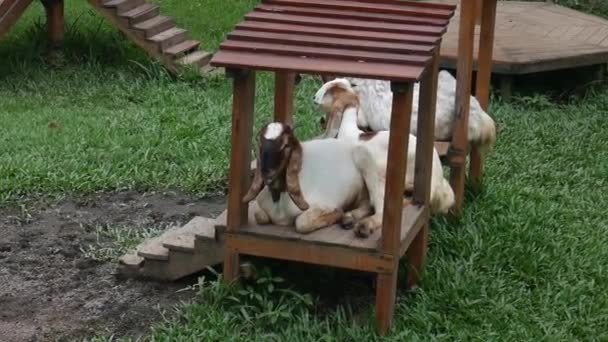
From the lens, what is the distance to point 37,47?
396 inches

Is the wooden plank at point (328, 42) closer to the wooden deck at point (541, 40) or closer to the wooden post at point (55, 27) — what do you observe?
the wooden deck at point (541, 40)

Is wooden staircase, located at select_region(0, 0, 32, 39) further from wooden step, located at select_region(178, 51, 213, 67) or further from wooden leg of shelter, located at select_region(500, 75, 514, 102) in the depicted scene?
wooden leg of shelter, located at select_region(500, 75, 514, 102)

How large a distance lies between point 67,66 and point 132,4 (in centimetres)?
80

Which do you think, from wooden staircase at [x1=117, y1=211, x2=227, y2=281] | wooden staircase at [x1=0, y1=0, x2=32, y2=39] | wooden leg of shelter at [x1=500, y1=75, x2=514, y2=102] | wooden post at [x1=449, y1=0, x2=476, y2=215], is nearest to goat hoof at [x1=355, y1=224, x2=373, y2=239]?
wooden staircase at [x1=117, y1=211, x2=227, y2=281]

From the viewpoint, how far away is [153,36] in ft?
31.9

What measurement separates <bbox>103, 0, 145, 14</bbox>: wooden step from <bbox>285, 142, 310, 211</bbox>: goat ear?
17.7ft

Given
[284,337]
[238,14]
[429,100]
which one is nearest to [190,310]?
[284,337]

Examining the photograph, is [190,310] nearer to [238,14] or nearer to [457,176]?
[457,176]

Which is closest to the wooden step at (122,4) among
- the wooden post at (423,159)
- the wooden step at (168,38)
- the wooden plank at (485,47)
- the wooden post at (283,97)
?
the wooden step at (168,38)

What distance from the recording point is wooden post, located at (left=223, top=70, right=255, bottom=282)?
179 inches

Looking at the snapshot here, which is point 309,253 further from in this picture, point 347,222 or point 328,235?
point 347,222

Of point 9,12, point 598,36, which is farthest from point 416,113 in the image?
point 9,12

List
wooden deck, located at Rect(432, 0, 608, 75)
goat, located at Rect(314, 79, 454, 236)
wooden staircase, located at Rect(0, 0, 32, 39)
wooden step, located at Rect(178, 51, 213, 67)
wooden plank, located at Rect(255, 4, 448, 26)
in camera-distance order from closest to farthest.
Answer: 1. wooden plank, located at Rect(255, 4, 448, 26)
2. goat, located at Rect(314, 79, 454, 236)
3. wooden deck, located at Rect(432, 0, 608, 75)
4. wooden staircase, located at Rect(0, 0, 32, 39)
5. wooden step, located at Rect(178, 51, 213, 67)

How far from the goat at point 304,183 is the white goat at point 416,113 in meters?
1.15
